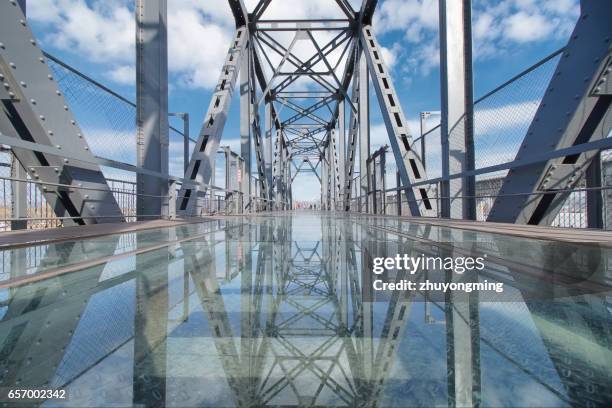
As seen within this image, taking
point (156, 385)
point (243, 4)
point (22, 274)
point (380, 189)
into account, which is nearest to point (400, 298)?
point (156, 385)

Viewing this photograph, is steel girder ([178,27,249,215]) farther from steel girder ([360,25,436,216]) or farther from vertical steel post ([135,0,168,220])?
steel girder ([360,25,436,216])

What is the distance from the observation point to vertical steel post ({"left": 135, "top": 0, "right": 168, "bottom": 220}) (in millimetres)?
5359

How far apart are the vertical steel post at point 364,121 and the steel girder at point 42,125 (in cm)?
919

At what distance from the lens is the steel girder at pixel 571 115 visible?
294 cm

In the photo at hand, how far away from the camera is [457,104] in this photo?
536 centimetres

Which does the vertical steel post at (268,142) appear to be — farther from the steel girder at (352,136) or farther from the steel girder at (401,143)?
the steel girder at (401,143)

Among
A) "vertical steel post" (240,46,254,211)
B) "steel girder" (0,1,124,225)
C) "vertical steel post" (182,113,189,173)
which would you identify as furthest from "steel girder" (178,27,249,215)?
"vertical steel post" (240,46,254,211)

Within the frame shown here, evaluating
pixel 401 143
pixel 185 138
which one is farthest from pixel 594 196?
pixel 185 138

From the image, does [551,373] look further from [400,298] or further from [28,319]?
[28,319]

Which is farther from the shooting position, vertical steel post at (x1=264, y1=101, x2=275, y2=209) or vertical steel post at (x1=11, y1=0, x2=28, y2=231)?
vertical steel post at (x1=264, y1=101, x2=275, y2=209)

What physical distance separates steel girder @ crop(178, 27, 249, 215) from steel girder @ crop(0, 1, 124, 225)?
9.09 feet

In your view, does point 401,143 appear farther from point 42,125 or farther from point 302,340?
point 302,340

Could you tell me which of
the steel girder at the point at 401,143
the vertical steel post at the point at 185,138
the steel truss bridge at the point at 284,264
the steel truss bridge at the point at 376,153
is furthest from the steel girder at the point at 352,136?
the steel truss bridge at the point at 284,264

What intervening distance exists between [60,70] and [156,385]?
15.9 feet
